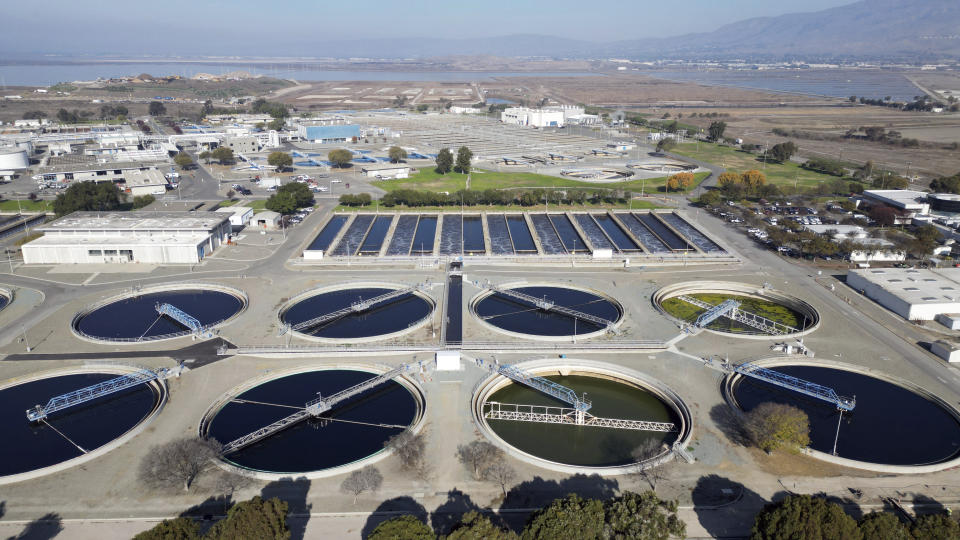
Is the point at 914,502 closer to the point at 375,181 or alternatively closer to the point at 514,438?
the point at 514,438

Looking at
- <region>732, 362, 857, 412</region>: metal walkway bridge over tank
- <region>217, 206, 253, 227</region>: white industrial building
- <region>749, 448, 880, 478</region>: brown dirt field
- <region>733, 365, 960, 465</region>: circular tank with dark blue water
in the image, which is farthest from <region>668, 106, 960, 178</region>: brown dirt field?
<region>217, 206, 253, 227</region>: white industrial building

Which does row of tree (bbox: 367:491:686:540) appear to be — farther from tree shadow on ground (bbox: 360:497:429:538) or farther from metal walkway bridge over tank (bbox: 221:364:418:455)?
metal walkway bridge over tank (bbox: 221:364:418:455)

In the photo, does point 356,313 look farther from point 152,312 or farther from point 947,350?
point 947,350

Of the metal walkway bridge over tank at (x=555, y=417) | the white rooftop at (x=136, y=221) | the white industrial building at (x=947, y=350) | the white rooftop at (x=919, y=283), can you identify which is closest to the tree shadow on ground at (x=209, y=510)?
the metal walkway bridge over tank at (x=555, y=417)

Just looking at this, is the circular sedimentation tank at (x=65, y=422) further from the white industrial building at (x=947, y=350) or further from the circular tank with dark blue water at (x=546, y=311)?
the white industrial building at (x=947, y=350)

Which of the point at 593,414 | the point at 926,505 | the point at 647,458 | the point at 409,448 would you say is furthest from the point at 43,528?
the point at 926,505

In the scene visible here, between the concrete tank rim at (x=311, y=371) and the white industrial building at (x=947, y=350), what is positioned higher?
the white industrial building at (x=947, y=350)
